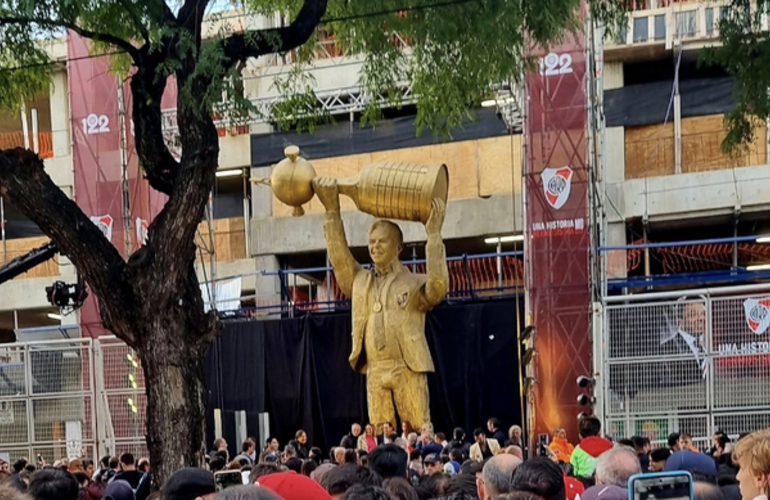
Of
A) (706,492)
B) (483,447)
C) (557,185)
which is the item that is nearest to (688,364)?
(483,447)

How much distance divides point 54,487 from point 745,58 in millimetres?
8289

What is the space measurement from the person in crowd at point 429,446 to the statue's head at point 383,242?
3.31m

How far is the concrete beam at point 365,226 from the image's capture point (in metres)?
25.9

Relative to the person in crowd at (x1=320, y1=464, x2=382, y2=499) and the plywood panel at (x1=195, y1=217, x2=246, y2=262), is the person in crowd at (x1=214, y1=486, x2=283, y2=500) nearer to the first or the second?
the person in crowd at (x1=320, y1=464, x2=382, y2=499)

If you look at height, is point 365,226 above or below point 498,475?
above

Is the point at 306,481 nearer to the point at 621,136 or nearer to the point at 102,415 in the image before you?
the point at 102,415

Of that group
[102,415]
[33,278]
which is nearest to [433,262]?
[102,415]

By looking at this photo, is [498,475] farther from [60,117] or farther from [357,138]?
[60,117]

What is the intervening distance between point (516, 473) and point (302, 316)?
1643 cm

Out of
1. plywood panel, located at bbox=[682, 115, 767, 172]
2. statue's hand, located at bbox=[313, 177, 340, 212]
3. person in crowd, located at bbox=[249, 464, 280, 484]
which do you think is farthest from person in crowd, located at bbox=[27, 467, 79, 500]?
plywood panel, located at bbox=[682, 115, 767, 172]

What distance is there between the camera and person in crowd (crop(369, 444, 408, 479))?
282 inches

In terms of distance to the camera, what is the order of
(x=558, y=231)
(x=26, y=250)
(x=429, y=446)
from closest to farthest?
1. (x=429, y=446)
2. (x=558, y=231)
3. (x=26, y=250)

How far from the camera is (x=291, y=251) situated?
90.4 ft

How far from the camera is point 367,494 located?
16.2ft
